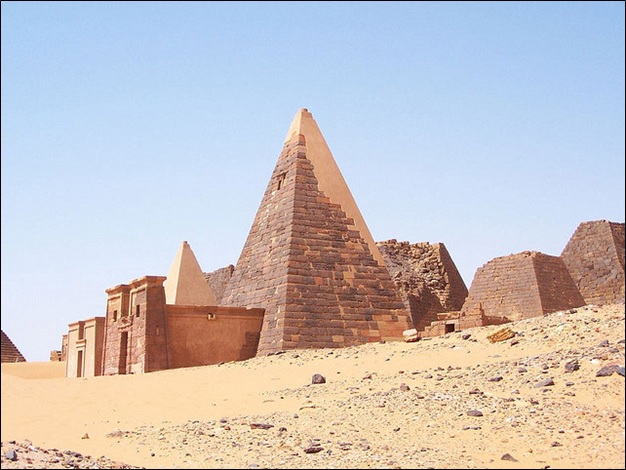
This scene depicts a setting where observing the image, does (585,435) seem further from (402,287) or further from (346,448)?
(402,287)

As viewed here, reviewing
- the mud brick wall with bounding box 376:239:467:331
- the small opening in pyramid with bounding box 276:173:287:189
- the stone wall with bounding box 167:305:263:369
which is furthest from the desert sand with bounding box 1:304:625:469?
the mud brick wall with bounding box 376:239:467:331

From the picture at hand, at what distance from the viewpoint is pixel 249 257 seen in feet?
59.6

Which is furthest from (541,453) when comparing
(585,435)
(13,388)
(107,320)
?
(107,320)

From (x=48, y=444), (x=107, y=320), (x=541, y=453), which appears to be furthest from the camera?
(x=107, y=320)

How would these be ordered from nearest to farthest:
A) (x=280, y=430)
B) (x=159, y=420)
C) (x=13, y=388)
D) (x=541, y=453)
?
1. (x=13, y=388)
2. (x=541, y=453)
3. (x=280, y=430)
4. (x=159, y=420)

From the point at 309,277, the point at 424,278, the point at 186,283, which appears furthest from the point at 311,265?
the point at 424,278

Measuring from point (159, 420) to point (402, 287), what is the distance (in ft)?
67.5

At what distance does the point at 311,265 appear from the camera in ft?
53.1

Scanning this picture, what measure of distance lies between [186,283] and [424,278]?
10.8 meters

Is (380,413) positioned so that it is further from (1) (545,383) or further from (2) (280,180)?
(2) (280,180)

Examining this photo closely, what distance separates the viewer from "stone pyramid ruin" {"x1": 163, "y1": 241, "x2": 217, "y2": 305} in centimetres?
2338

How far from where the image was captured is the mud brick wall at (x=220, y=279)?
1221 inches

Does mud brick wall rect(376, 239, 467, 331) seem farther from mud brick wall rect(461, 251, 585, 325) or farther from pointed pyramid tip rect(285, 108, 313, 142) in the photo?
pointed pyramid tip rect(285, 108, 313, 142)

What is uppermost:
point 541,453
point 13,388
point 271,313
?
point 271,313
